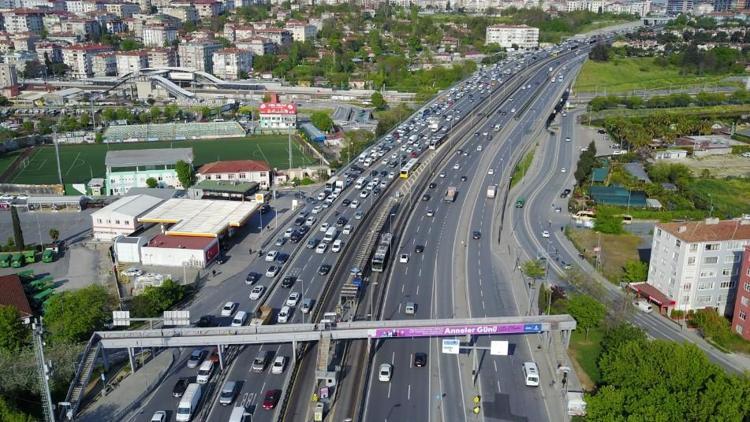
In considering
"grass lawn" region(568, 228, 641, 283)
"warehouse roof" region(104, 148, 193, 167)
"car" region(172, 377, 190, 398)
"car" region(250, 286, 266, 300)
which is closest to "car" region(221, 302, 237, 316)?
"car" region(250, 286, 266, 300)

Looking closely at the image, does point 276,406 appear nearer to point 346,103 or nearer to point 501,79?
point 346,103

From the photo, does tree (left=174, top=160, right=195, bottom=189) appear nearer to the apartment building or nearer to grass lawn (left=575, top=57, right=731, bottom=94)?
grass lawn (left=575, top=57, right=731, bottom=94)

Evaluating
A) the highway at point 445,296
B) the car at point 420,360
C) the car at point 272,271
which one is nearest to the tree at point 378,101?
the highway at point 445,296

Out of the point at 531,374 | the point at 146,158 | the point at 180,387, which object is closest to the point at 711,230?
the point at 531,374

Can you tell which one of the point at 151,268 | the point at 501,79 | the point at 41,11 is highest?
the point at 41,11

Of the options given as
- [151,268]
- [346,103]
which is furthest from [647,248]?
[346,103]
